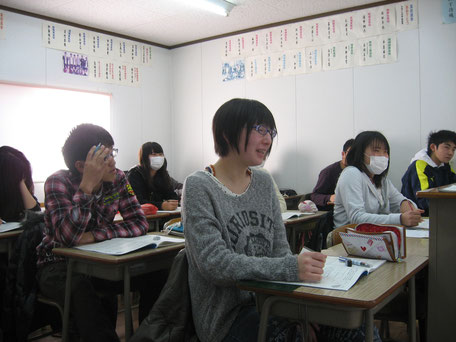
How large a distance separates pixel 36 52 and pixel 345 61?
318cm

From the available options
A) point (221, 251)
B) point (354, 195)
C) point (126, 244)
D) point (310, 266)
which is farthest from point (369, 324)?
point (354, 195)

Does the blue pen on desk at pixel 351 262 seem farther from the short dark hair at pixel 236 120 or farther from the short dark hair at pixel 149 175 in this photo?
the short dark hair at pixel 149 175

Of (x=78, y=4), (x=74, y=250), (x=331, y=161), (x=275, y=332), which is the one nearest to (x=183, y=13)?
(x=78, y=4)

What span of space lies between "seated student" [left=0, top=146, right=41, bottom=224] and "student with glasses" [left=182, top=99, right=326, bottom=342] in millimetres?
1933

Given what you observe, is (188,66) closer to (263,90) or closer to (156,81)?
(156,81)

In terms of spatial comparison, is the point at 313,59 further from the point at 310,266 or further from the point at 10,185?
the point at 310,266

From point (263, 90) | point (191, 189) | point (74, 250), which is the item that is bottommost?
point (74, 250)

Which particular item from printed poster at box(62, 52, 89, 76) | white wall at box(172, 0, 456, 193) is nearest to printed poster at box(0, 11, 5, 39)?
printed poster at box(62, 52, 89, 76)

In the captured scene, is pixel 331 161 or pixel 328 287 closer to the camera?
pixel 328 287

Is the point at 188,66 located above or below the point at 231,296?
above

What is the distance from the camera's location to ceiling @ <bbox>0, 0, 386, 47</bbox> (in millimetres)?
4281

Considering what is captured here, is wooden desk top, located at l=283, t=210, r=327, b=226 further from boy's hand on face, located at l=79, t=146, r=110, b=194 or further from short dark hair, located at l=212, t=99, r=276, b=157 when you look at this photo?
short dark hair, located at l=212, t=99, r=276, b=157

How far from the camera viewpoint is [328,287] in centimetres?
116

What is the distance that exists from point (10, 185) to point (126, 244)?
134 centimetres
